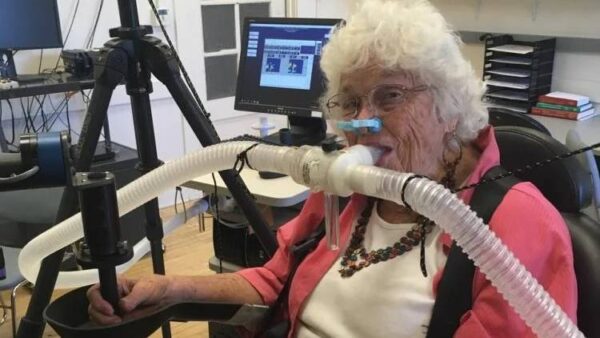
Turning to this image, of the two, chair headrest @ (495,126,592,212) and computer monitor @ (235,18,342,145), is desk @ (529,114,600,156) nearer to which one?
computer monitor @ (235,18,342,145)

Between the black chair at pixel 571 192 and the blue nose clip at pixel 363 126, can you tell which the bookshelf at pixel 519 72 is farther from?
the blue nose clip at pixel 363 126

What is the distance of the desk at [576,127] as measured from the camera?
2564mm

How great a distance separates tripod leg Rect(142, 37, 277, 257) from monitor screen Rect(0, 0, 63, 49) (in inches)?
69.9

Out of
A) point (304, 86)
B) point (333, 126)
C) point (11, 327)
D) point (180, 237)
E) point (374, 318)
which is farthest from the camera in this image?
point (180, 237)

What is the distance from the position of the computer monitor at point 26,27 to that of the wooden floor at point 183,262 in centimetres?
109

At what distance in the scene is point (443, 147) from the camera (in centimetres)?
125

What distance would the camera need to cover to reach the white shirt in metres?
1.17

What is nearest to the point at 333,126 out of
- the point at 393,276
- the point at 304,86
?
the point at 393,276

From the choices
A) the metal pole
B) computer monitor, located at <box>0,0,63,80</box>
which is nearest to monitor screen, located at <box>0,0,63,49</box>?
computer monitor, located at <box>0,0,63,80</box>

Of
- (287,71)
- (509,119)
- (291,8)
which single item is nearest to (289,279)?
(509,119)

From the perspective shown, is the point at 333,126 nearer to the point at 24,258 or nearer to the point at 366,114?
the point at 366,114

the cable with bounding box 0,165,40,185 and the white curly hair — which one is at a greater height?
the white curly hair

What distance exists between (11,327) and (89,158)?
144cm

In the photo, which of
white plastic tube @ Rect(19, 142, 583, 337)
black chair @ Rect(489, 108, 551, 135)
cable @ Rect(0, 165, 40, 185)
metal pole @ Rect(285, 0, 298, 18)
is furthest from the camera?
metal pole @ Rect(285, 0, 298, 18)
